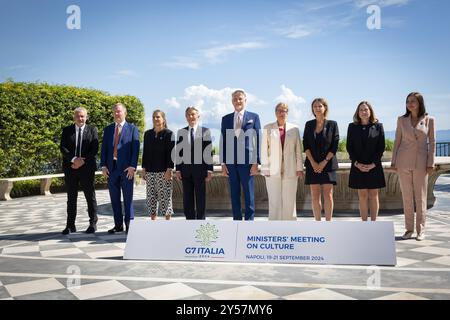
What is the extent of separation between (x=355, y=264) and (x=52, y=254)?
3297 millimetres

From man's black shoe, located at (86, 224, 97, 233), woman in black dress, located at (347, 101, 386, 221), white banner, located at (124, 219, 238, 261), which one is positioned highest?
woman in black dress, located at (347, 101, 386, 221)

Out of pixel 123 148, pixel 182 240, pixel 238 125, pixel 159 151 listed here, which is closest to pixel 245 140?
pixel 238 125

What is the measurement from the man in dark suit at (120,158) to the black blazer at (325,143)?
7.87 ft

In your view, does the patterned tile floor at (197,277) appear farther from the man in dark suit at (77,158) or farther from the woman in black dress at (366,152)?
the man in dark suit at (77,158)

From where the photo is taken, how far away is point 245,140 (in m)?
5.63

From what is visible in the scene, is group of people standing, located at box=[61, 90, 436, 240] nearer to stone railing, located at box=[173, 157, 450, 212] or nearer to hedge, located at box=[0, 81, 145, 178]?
stone railing, located at box=[173, 157, 450, 212]

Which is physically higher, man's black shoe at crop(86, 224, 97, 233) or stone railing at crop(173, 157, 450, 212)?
stone railing at crop(173, 157, 450, 212)

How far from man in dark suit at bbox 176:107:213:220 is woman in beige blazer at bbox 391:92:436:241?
2.44m

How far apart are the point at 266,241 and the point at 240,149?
1.56 metres

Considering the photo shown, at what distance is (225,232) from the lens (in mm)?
4449

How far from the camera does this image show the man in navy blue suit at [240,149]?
5.62 metres

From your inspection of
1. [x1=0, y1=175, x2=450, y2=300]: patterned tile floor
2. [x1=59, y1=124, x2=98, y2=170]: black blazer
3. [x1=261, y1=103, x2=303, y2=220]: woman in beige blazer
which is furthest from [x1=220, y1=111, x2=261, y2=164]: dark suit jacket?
[x1=59, y1=124, x2=98, y2=170]: black blazer

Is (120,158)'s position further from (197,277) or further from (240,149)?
(197,277)

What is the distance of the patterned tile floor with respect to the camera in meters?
3.44
